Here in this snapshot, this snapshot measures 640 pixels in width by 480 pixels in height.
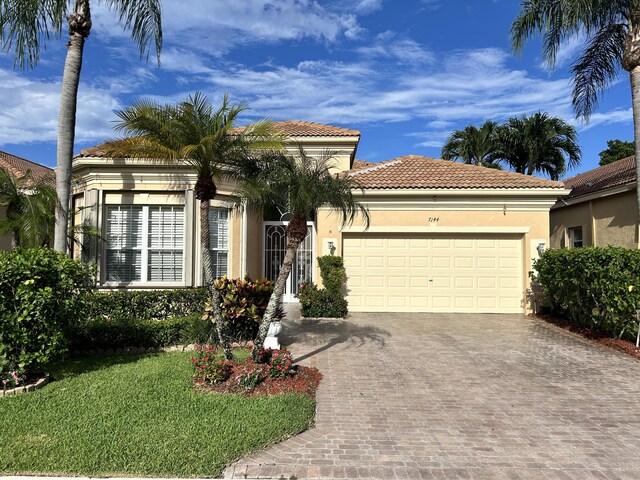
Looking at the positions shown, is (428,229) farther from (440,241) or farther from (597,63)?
(597,63)

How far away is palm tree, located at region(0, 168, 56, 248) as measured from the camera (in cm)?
886

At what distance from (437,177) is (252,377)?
9.54 m

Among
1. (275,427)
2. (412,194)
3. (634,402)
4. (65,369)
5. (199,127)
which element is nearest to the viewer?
(275,427)

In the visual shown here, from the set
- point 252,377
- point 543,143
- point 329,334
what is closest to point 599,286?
point 329,334

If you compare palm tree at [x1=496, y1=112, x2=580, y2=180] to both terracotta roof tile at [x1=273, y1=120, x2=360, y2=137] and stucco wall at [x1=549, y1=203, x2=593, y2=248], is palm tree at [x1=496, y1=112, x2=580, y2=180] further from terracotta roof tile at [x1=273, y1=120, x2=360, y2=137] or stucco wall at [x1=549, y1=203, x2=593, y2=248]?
terracotta roof tile at [x1=273, y1=120, x2=360, y2=137]

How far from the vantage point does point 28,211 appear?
29.4ft

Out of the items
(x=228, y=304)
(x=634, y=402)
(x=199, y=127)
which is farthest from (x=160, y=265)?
(x=634, y=402)

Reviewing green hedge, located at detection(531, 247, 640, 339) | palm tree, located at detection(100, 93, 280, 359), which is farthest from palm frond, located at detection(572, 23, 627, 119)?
palm tree, located at detection(100, 93, 280, 359)

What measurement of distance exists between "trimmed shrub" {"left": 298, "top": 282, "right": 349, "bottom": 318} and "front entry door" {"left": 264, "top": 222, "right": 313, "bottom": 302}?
1805 millimetres

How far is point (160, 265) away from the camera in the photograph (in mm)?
10352

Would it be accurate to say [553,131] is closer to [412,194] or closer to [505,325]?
[412,194]

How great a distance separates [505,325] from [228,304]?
23.9 ft

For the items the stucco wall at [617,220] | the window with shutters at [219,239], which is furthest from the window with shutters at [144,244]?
the stucco wall at [617,220]

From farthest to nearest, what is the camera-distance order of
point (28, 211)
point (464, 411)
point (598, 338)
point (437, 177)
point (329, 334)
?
point (437, 177), point (329, 334), point (598, 338), point (28, 211), point (464, 411)
